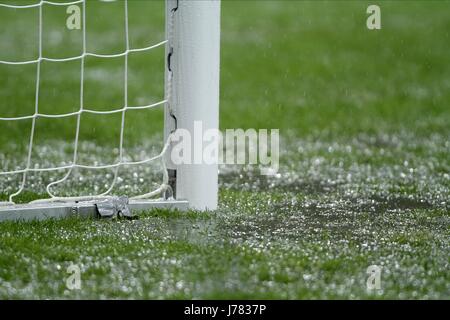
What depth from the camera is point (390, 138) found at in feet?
29.3

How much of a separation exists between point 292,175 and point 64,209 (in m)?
2.24

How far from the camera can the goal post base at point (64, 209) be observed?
17.4 ft

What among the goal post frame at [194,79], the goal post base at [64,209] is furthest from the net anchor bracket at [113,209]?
the goal post frame at [194,79]

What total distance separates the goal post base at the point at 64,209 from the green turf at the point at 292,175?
0.09 m

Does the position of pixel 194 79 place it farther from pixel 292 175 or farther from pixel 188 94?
pixel 292 175

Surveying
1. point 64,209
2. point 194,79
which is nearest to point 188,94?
point 194,79

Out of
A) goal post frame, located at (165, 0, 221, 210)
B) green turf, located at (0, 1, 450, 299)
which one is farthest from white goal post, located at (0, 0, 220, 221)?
green turf, located at (0, 1, 450, 299)

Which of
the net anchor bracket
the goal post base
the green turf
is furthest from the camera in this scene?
the net anchor bracket

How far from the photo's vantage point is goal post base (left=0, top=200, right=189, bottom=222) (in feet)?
17.4

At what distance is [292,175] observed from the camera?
7.10 meters

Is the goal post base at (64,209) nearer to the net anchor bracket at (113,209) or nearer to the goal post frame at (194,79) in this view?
the net anchor bracket at (113,209)

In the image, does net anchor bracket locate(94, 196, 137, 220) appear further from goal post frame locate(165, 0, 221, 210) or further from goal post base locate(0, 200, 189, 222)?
goal post frame locate(165, 0, 221, 210)

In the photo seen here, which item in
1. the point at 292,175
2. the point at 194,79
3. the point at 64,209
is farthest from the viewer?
the point at 292,175

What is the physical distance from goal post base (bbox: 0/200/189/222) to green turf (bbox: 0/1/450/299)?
90 mm
